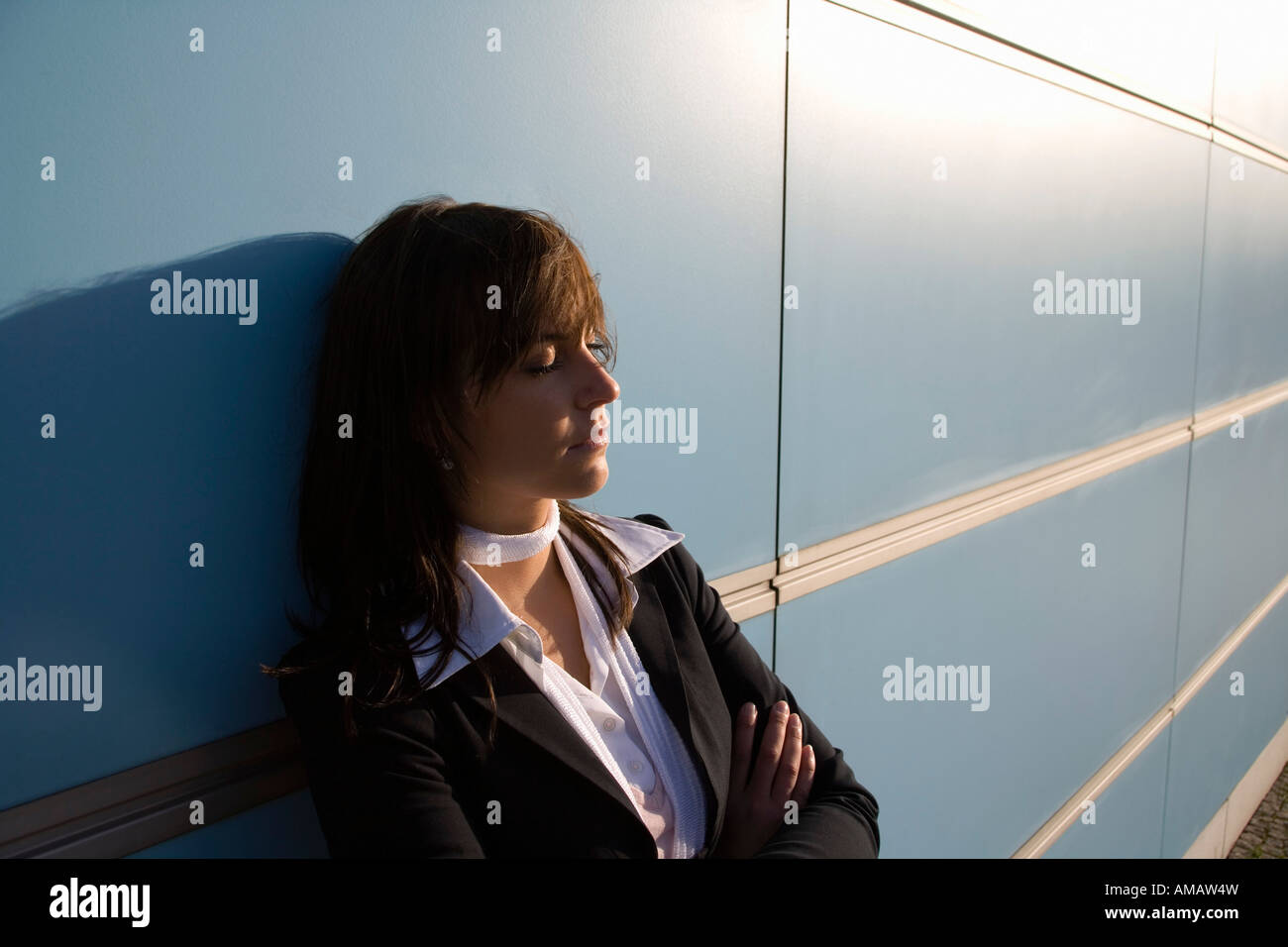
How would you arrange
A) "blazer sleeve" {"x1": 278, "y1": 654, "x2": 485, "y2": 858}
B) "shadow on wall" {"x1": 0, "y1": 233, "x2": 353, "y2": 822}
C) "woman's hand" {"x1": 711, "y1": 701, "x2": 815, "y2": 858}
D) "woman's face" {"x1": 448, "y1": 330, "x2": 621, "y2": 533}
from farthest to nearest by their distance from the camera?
"woman's hand" {"x1": 711, "y1": 701, "x2": 815, "y2": 858}
"woman's face" {"x1": 448, "y1": 330, "x2": 621, "y2": 533}
"blazer sleeve" {"x1": 278, "y1": 654, "x2": 485, "y2": 858}
"shadow on wall" {"x1": 0, "y1": 233, "x2": 353, "y2": 822}

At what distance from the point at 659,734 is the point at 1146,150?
2.51 m

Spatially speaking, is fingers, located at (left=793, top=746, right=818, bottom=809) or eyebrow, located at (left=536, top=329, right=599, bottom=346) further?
fingers, located at (left=793, top=746, right=818, bottom=809)

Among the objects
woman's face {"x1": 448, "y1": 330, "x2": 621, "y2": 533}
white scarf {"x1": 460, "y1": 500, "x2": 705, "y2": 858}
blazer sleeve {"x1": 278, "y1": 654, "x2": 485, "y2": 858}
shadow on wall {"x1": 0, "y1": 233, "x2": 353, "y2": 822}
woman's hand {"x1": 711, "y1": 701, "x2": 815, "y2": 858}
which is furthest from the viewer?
woman's hand {"x1": 711, "y1": 701, "x2": 815, "y2": 858}

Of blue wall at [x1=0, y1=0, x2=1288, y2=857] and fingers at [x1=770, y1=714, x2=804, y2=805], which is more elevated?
blue wall at [x1=0, y1=0, x2=1288, y2=857]

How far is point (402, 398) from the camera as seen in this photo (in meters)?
1.08

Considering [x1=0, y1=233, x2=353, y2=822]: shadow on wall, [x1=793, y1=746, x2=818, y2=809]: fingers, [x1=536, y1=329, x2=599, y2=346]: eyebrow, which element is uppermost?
[x1=536, y1=329, x2=599, y2=346]: eyebrow

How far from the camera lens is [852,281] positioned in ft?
6.11

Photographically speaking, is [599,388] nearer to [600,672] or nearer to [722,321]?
[600,672]

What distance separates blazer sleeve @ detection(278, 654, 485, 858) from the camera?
1.01 meters

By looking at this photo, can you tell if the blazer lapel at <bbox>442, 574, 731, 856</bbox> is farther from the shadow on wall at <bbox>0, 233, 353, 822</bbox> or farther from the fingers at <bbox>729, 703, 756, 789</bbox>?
the shadow on wall at <bbox>0, 233, 353, 822</bbox>

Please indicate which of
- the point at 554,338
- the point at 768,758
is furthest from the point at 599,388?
the point at 768,758

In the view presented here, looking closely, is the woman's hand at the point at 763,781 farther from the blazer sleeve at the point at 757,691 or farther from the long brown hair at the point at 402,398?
the long brown hair at the point at 402,398

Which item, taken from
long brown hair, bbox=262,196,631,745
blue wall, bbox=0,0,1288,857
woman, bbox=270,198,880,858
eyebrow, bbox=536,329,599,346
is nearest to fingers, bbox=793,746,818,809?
woman, bbox=270,198,880,858

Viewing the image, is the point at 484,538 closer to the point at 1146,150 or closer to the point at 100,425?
the point at 100,425
